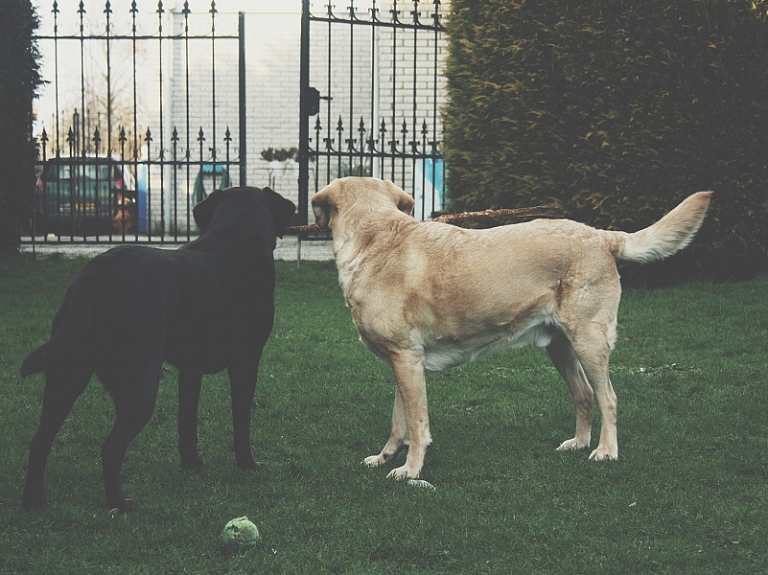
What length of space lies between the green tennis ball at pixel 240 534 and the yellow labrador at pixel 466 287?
101cm

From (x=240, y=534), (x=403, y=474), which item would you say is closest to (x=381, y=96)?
(x=403, y=474)

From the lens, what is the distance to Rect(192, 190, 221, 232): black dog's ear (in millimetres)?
4715

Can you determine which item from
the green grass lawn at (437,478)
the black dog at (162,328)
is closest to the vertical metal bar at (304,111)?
the green grass lawn at (437,478)

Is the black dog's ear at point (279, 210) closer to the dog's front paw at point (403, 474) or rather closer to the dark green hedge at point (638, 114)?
Answer: the dog's front paw at point (403, 474)

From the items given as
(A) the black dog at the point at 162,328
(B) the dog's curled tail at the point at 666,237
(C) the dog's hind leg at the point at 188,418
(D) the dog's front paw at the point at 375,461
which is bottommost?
(D) the dog's front paw at the point at 375,461

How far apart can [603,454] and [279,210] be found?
204 centimetres

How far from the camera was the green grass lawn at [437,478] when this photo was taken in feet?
11.2

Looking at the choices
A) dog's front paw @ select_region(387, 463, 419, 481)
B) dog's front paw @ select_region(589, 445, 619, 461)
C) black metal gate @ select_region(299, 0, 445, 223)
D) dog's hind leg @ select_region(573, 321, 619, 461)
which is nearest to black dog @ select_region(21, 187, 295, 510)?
dog's front paw @ select_region(387, 463, 419, 481)

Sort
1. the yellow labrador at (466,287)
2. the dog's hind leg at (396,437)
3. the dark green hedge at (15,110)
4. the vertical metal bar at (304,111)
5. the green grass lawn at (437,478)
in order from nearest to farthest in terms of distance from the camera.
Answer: the green grass lawn at (437,478), the yellow labrador at (466,287), the dog's hind leg at (396,437), the dark green hedge at (15,110), the vertical metal bar at (304,111)

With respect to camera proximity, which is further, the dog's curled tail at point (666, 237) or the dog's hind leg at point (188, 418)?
the dog's curled tail at point (666, 237)

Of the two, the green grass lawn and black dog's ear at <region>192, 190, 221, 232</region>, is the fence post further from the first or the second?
black dog's ear at <region>192, 190, 221, 232</region>

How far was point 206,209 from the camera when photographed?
476 centimetres

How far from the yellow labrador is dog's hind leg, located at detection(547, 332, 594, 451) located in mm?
199

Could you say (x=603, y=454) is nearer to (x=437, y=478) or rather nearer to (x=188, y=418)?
(x=437, y=478)
